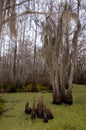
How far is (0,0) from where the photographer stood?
23.7 ft

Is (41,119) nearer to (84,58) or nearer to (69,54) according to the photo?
(69,54)

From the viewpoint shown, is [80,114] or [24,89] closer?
[80,114]

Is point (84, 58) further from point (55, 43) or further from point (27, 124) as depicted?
point (27, 124)

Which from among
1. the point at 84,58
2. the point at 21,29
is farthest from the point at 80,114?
the point at 84,58

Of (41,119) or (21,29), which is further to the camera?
(21,29)

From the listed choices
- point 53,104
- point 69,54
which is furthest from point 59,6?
point 53,104

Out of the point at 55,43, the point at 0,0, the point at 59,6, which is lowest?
the point at 55,43

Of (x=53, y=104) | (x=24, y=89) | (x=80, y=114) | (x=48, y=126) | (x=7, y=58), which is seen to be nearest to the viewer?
(x=48, y=126)

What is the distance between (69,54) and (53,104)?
8.28ft

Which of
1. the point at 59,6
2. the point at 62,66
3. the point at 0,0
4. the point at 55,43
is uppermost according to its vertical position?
the point at 59,6

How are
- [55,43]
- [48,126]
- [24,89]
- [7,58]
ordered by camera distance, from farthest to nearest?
1. [7,58]
2. [24,89]
3. [55,43]
4. [48,126]

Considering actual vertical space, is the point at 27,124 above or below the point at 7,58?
below

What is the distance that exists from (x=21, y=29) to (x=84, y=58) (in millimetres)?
13347

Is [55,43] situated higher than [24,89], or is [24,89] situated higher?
[55,43]
